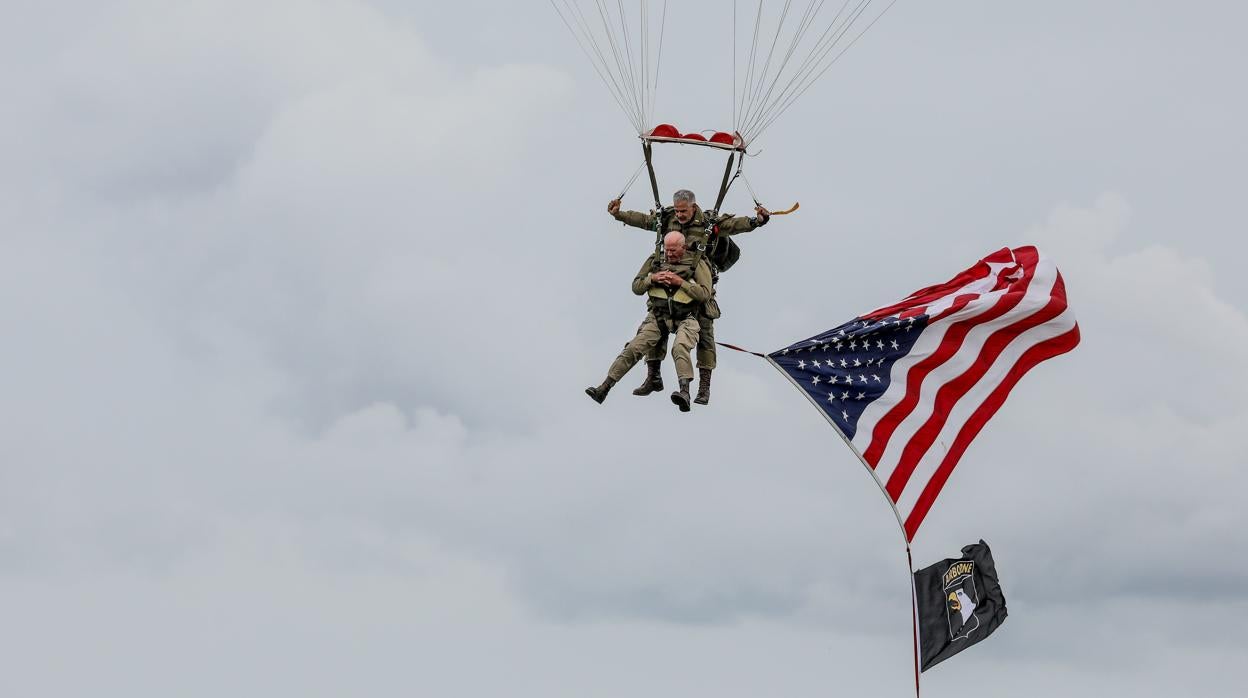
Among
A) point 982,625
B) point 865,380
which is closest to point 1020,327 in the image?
point 865,380

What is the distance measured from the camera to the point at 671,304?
→ 979 inches

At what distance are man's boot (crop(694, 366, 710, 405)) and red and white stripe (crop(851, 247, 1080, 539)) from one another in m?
2.57

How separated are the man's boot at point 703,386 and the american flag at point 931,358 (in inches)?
56.2

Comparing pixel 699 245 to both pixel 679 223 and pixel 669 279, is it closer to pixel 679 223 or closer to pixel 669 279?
pixel 679 223

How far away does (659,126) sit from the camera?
984 inches

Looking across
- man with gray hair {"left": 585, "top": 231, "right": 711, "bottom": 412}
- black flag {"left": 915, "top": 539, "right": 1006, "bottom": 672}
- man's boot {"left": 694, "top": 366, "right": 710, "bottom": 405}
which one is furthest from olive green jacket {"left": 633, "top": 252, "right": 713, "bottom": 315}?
black flag {"left": 915, "top": 539, "right": 1006, "bottom": 672}

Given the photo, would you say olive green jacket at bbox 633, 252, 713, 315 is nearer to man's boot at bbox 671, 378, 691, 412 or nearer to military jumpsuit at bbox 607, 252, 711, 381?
military jumpsuit at bbox 607, 252, 711, 381

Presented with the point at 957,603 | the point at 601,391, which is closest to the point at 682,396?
the point at 601,391

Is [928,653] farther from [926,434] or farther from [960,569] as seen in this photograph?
[926,434]

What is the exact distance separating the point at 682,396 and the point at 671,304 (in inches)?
54.7

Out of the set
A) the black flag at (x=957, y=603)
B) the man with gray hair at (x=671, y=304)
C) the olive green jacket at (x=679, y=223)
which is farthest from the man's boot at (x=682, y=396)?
the black flag at (x=957, y=603)

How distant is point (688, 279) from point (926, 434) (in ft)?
15.5

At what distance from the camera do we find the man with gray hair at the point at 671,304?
80.7 ft

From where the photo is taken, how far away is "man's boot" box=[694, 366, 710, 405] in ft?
83.1
